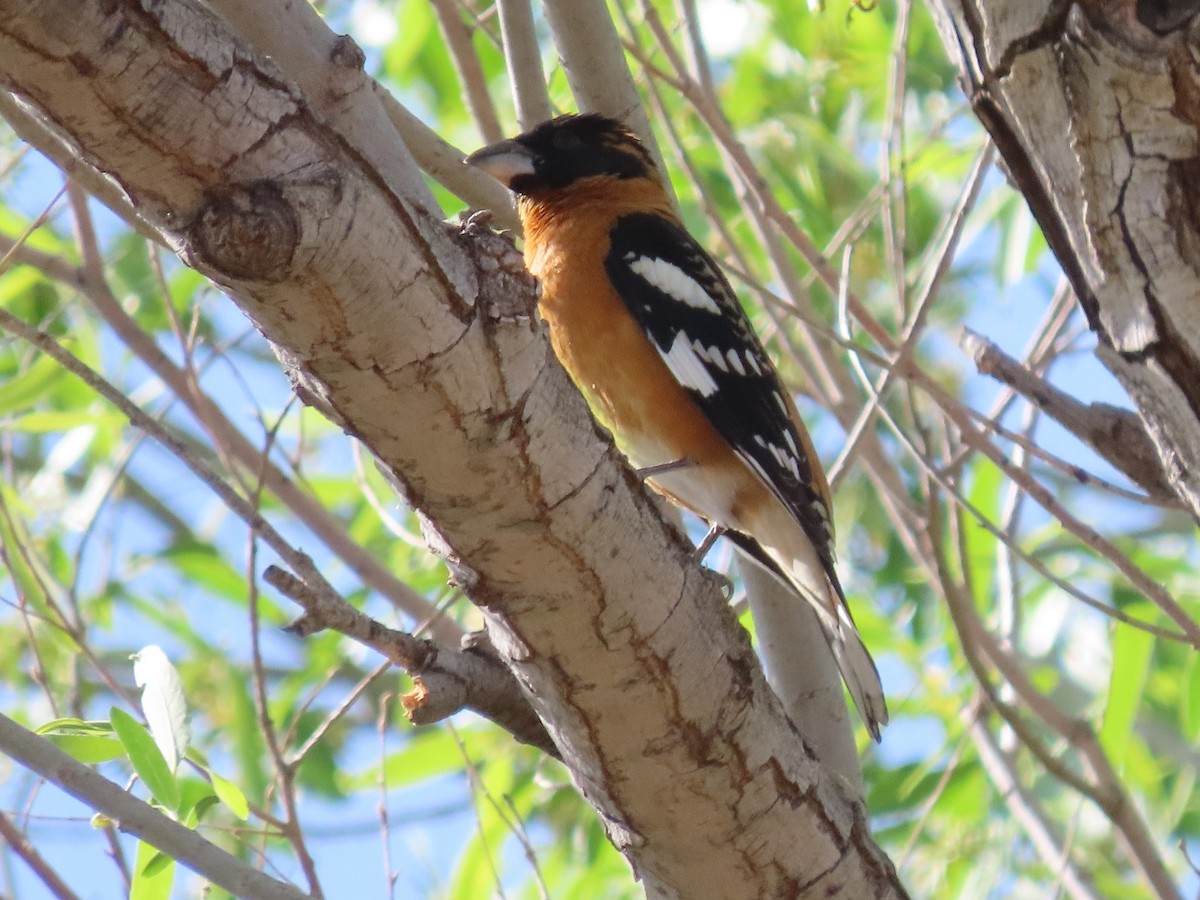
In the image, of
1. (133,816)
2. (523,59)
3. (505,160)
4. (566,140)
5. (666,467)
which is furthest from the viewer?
(566,140)

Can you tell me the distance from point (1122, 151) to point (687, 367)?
82.8 inches

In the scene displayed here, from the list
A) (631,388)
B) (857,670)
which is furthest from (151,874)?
(631,388)

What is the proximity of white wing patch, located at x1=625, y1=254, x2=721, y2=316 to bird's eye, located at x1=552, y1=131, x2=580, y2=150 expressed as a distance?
1.32ft

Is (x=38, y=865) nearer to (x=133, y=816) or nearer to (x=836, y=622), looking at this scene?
(x=133, y=816)

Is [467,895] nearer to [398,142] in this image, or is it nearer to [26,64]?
[398,142]

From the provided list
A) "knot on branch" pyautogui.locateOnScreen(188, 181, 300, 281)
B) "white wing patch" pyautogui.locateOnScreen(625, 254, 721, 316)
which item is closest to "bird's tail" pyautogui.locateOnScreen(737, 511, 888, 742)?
"white wing patch" pyautogui.locateOnScreen(625, 254, 721, 316)

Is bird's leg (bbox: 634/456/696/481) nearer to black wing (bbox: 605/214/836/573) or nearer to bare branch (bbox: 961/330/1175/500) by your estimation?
black wing (bbox: 605/214/836/573)

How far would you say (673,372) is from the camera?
3.82 m

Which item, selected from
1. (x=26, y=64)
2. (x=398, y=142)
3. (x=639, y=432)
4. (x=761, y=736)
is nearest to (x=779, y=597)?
(x=639, y=432)

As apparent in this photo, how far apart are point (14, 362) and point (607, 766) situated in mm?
3225

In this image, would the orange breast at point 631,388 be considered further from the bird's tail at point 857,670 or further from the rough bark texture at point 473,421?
the rough bark texture at point 473,421

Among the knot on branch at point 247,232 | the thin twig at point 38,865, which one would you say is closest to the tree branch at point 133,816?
the thin twig at point 38,865

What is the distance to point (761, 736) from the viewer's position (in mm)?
2248

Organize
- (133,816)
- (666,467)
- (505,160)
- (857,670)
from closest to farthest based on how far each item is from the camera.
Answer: (133,816) → (857,670) → (666,467) → (505,160)
